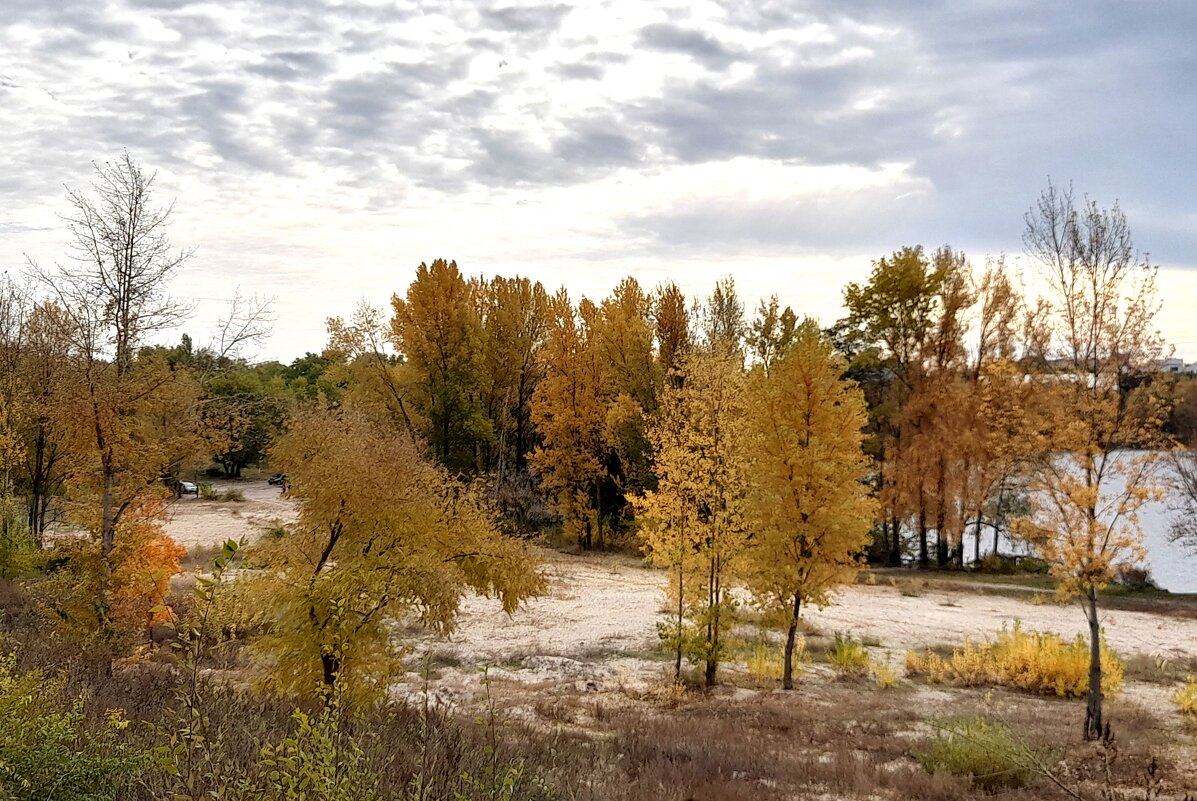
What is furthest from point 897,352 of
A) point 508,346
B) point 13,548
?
point 13,548

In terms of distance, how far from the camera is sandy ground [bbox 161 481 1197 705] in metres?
18.0

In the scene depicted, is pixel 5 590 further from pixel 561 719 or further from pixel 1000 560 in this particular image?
pixel 1000 560

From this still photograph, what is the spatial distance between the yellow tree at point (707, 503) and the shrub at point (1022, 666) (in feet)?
17.2

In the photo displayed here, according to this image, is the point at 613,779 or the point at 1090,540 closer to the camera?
the point at 613,779

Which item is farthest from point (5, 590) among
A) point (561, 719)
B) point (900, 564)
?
point (900, 564)

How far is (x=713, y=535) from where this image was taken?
53.6 feet

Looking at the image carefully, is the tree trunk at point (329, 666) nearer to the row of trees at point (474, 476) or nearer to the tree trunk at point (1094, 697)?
the row of trees at point (474, 476)

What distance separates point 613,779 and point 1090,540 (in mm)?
8884

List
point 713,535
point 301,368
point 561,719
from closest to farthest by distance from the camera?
point 561,719 < point 713,535 < point 301,368

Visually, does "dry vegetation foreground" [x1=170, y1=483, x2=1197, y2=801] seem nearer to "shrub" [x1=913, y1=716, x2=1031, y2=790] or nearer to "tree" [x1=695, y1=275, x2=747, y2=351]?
"shrub" [x1=913, y1=716, x2=1031, y2=790]

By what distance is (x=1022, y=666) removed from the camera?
17.1 m

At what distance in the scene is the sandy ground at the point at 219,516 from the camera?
33409mm

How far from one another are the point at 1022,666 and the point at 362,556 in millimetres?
14391

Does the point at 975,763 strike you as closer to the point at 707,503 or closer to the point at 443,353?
the point at 707,503
